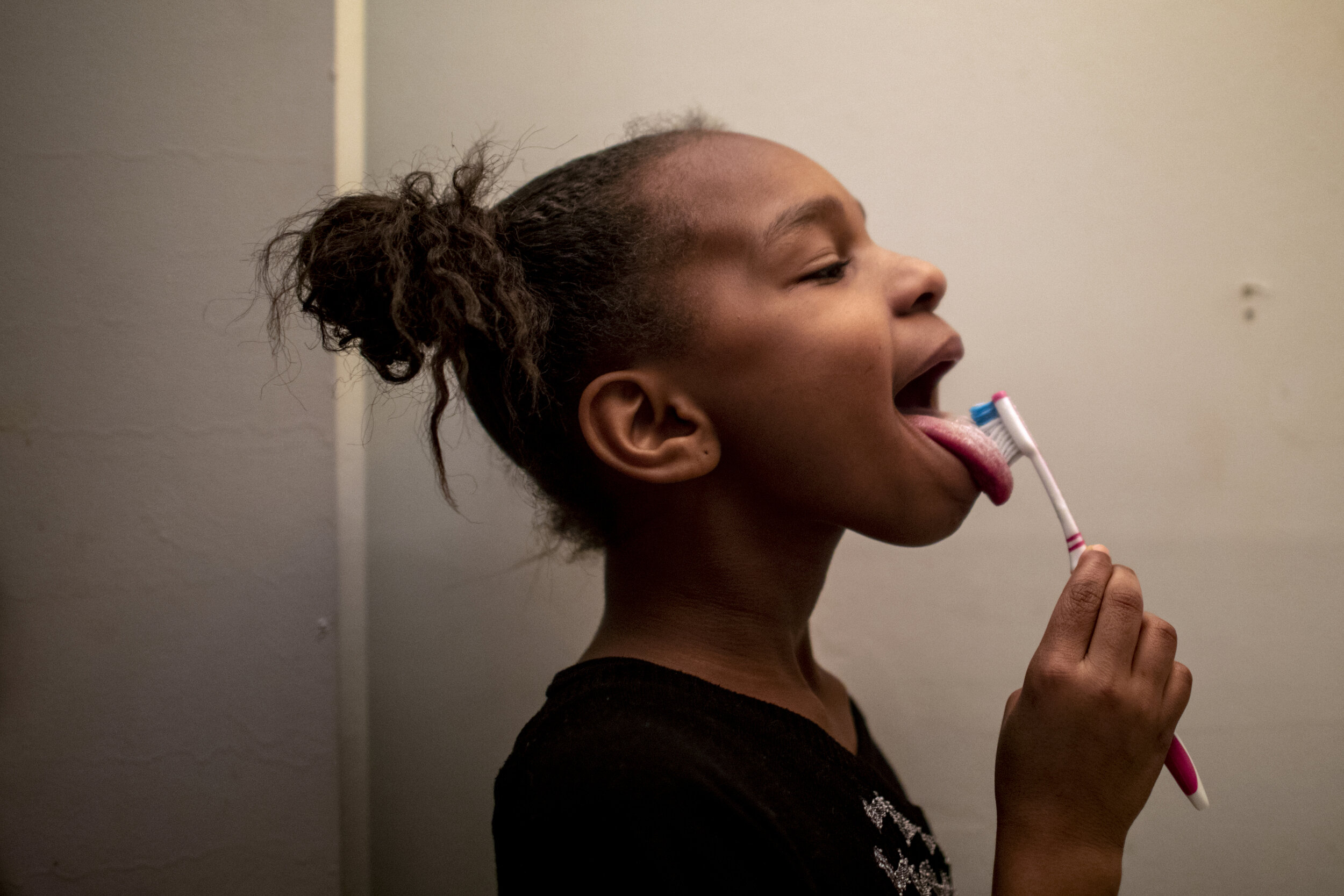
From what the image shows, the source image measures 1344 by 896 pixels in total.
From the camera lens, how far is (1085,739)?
0.53 metres

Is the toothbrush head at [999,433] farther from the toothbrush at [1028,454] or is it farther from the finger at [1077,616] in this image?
the finger at [1077,616]

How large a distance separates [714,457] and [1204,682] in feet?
2.27

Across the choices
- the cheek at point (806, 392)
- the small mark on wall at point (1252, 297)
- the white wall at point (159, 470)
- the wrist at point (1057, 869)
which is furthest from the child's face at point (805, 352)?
the small mark on wall at point (1252, 297)

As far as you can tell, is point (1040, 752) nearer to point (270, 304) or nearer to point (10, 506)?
point (270, 304)

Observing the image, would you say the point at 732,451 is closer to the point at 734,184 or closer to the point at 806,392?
the point at 806,392

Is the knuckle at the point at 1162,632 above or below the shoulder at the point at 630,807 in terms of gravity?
above

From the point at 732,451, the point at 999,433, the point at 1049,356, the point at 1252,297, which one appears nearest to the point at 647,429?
the point at 732,451

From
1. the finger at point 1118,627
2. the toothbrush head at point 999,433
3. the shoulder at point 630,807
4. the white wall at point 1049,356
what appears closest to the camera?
the shoulder at point 630,807

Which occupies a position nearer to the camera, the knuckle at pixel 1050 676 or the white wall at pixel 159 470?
the knuckle at pixel 1050 676

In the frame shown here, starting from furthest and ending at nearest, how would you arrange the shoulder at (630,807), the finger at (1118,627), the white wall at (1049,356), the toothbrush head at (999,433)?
the white wall at (1049,356)
the toothbrush head at (999,433)
the finger at (1118,627)
the shoulder at (630,807)

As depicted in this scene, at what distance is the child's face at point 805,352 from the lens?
0.58m

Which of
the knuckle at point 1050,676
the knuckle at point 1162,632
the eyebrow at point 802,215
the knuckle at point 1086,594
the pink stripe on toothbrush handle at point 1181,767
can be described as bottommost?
A: the pink stripe on toothbrush handle at point 1181,767

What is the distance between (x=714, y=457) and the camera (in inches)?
23.3

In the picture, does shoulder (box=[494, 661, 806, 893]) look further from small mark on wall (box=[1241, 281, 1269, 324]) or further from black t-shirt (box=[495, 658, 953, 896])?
small mark on wall (box=[1241, 281, 1269, 324])
